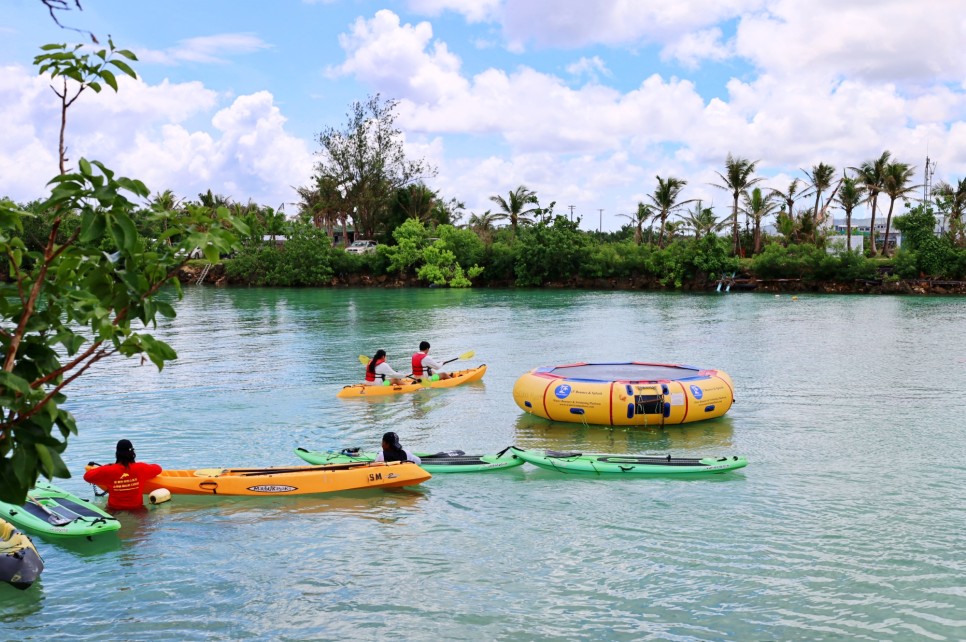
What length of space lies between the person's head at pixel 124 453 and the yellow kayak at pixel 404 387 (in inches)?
319

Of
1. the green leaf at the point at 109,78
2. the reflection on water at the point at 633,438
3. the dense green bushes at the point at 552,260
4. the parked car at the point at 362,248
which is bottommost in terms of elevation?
the reflection on water at the point at 633,438

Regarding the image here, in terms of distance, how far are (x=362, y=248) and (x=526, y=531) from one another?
67573 mm

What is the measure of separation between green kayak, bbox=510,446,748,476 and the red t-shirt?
5243mm

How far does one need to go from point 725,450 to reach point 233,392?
1134cm

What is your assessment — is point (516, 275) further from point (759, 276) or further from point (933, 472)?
point (933, 472)

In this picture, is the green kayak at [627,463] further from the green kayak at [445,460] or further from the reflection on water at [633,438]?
the reflection on water at [633,438]

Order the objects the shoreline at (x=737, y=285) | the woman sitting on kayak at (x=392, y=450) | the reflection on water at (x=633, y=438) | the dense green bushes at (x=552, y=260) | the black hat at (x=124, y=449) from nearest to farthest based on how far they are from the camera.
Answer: the black hat at (x=124, y=449), the woman sitting on kayak at (x=392, y=450), the reflection on water at (x=633, y=438), the shoreline at (x=737, y=285), the dense green bushes at (x=552, y=260)

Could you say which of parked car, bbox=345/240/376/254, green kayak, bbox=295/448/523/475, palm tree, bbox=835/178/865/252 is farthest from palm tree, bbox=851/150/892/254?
green kayak, bbox=295/448/523/475

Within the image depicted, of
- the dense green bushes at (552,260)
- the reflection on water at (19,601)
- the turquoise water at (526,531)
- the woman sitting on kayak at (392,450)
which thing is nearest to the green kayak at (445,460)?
the turquoise water at (526,531)

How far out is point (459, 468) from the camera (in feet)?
39.9

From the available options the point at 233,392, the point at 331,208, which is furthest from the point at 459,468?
the point at 331,208

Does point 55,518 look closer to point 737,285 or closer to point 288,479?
point 288,479

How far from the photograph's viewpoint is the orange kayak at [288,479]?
36.3ft

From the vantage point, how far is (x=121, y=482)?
416 inches
